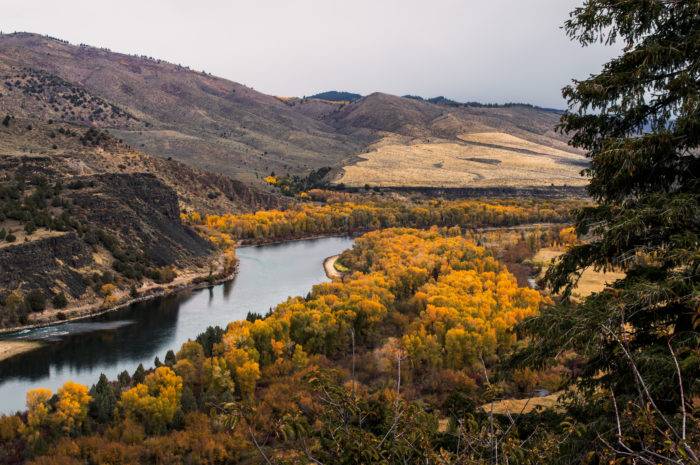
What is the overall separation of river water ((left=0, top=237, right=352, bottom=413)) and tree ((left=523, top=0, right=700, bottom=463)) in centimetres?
4271

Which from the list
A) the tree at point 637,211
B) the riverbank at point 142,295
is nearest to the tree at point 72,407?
the riverbank at point 142,295

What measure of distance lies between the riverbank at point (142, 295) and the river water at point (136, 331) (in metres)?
1.18

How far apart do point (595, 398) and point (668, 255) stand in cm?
277

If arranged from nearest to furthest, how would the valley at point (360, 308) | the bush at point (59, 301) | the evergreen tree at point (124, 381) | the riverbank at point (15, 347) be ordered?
1. the valley at point (360, 308)
2. the evergreen tree at point (124, 381)
3. the riverbank at point (15, 347)
4. the bush at point (59, 301)

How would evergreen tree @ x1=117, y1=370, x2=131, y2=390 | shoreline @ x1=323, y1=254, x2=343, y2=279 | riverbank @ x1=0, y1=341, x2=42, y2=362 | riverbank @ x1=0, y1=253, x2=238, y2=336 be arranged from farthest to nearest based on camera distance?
shoreline @ x1=323, y1=254, x2=343, y2=279 < riverbank @ x1=0, y1=253, x2=238, y2=336 < riverbank @ x1=0, y1=341, x2=42, y2=362 < evergreen tree @ x1=117, y1=370, x2=131, y2=390

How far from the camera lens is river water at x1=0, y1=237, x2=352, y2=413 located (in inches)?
1881

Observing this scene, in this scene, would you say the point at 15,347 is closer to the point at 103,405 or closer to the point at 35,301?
the point at 35,301

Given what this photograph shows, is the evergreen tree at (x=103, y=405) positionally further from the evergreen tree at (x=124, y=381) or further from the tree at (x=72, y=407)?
the evergreen tree at (x=124, y=381)

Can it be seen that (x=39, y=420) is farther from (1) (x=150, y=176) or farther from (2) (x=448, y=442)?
(1) (x=150, y=176)

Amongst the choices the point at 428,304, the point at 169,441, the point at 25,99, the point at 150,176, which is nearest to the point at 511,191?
the point at 150,176

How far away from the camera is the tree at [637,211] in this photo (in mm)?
9117

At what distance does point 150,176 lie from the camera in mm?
101875

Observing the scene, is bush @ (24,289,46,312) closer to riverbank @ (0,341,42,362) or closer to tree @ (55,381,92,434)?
riverbank @ (0,341,42,362)

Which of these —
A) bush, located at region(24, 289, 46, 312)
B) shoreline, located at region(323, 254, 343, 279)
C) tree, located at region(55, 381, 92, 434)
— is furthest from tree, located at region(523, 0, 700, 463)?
shoreline, located at region(323, 254, 343, 279)
